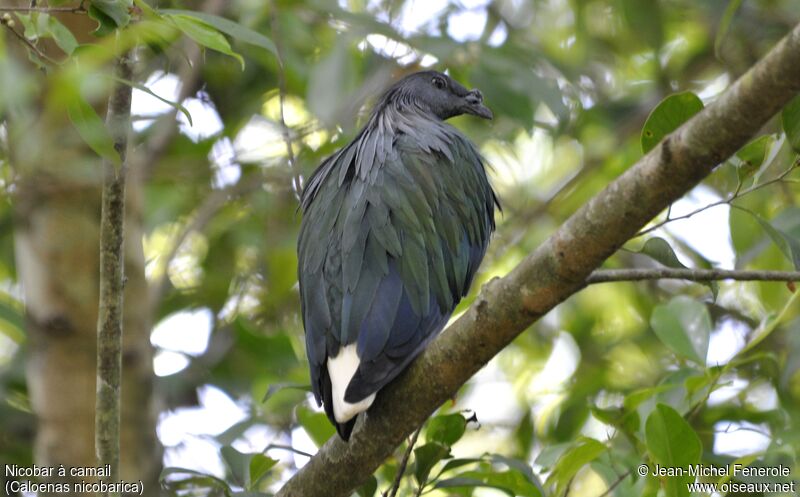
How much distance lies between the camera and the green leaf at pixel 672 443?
2.87 m

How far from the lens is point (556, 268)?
2.49 meters

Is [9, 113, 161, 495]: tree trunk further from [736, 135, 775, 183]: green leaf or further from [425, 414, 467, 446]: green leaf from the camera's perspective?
[736, 135, 775, 183]: green leaf

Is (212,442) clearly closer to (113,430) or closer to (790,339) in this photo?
(113,430)

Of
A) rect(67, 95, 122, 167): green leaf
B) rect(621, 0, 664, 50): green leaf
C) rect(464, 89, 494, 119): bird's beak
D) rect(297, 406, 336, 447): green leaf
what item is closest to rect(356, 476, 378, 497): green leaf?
rect(297, 406, 336, 447): green leaf

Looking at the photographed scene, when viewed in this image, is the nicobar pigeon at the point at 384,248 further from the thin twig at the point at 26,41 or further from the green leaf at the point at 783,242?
the thin twig at the point at 26,41

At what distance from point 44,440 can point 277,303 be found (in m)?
2.09

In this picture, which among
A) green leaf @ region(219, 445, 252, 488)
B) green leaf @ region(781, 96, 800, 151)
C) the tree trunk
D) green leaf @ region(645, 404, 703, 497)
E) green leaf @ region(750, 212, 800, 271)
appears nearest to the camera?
green leaf @ region(781, 96, 800, 151)

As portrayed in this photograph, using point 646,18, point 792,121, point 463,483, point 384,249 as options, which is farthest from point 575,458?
point 646,18

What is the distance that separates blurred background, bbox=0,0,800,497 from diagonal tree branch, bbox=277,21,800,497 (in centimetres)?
22

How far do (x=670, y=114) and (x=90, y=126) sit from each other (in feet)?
5.01

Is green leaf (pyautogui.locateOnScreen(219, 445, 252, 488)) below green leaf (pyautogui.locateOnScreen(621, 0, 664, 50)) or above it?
below

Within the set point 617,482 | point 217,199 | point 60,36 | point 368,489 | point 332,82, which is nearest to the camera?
point 60,36

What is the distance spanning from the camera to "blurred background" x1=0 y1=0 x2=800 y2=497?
3.39m

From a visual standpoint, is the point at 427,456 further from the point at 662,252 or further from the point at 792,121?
the point at 792,121
